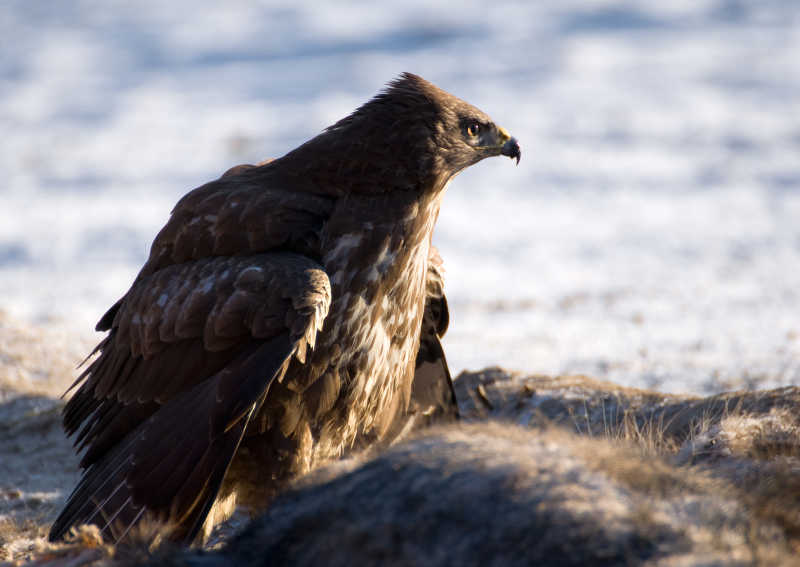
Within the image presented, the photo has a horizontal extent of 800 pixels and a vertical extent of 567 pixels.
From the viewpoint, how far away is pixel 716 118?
1758 centimetres

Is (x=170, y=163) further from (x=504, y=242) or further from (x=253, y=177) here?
(x=253, y=177)

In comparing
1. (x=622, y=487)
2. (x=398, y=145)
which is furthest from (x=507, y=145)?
(x=622, y=487)

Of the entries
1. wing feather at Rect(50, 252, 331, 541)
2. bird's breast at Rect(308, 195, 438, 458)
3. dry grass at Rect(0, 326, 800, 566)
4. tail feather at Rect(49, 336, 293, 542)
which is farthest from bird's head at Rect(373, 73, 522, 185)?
dry grass at Rect(0, 326, 800, 566)

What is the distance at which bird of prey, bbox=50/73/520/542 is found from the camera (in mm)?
3871

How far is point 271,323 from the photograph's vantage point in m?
3.90

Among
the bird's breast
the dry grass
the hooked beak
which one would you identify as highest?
the hooked beak

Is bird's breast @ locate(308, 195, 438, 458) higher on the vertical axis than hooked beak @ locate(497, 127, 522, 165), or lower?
lower

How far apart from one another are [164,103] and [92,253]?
901 centimetres

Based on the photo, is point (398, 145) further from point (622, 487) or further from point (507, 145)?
point (622, 487)

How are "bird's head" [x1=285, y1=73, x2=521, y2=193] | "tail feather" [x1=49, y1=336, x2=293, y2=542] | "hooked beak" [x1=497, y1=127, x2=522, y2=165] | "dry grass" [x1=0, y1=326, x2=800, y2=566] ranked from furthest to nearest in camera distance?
"hooked beak" [x1=497, y1=127, x2=522, y2=165]
"bird's head" [x1=285, y1=73, x2=521, y2=193]
"tail feather" [x1=49, y1=336, x2=293, y2=542]
"dry grass" [x1=0, y1=326, x2=800, y2=566]

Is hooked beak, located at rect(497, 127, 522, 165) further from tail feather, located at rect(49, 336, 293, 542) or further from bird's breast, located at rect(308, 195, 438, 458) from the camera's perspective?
tail feather, located at rect(49, 336, 293, 542)

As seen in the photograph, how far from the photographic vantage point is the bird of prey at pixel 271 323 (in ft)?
12.7

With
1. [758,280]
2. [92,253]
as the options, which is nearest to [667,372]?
[758,280]

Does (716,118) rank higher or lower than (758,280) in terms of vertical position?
higher
